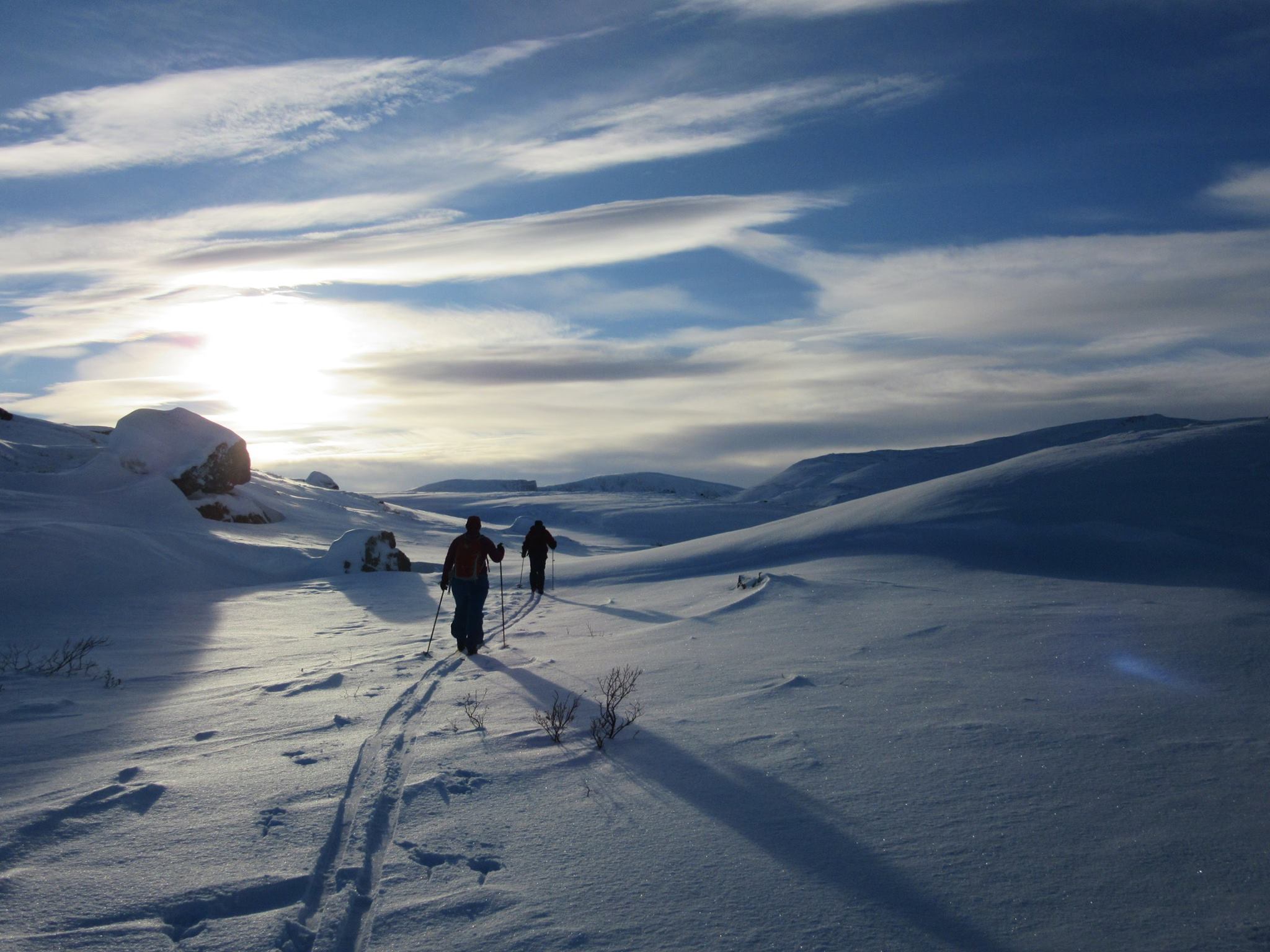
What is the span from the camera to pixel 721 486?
139 metres

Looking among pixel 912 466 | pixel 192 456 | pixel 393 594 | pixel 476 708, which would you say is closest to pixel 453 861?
pixel 476 708

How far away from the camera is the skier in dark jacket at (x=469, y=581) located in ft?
30.2

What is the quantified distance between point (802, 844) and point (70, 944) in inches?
111

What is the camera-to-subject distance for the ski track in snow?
2.96 meters

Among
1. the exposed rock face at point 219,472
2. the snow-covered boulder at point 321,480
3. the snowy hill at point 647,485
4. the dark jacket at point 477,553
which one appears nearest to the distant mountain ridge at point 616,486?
the snowy hill at point 647,485

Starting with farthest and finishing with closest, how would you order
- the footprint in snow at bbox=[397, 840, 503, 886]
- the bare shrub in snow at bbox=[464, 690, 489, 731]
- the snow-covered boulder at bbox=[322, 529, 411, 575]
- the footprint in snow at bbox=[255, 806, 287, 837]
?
the snow-covered boulder at bbox=[322, 529, 411, 575], the bare shrub in snow at bbox=[464, 690, 489, 731], the footprint in snow at bbox=[255, 806, 287, 837], the footprint in snow at bbox=[397, 840, 503, 886]

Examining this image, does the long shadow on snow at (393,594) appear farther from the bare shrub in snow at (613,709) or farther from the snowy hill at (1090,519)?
the bare shrub in snow at (613,709)

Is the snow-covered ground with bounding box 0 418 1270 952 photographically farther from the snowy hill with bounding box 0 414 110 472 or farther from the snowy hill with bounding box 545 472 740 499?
the snowy hill with bounding box 545 472 740 499

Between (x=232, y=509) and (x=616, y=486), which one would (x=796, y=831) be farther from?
(x=616, y=486)

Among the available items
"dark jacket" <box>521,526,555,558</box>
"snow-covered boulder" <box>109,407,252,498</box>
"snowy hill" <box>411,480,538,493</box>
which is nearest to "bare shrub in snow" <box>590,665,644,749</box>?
"dark jacket" <box>521,526,555,558</box>

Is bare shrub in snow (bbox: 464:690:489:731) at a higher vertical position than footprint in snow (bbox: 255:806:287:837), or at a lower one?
lower

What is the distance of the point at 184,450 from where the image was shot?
24125mm

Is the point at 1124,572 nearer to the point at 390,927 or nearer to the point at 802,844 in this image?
the point at 802,844

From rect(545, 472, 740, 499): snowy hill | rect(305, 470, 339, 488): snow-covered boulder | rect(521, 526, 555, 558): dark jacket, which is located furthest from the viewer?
rect(545, 472, 740, 499): snowy hill
